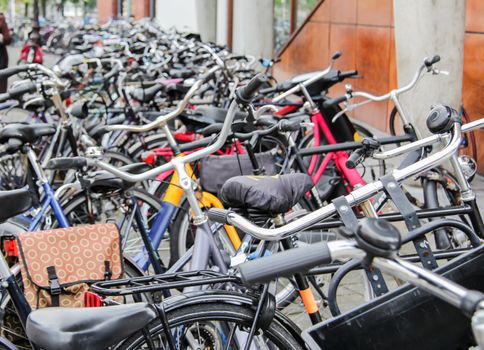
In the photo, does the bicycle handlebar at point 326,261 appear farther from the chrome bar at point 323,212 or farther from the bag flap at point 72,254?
the bag flap at point 72,254

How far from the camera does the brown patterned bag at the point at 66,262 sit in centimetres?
311

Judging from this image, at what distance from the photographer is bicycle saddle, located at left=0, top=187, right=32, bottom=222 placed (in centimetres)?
300

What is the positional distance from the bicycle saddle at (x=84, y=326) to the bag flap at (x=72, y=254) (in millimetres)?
1020

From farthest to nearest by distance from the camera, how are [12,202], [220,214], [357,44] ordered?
[357,44], [12,202], [220,214]

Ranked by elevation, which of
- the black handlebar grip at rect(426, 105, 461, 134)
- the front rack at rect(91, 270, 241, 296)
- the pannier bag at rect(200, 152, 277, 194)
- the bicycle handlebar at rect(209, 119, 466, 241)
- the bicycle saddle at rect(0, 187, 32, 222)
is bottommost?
the front rack at rect(91, 270, 241, 296)

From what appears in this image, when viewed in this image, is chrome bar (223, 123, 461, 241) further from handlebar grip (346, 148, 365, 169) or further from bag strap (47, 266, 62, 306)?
bag strap (47, 266, 62, 306)

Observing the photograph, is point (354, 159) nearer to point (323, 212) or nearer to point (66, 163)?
point (323, 212)

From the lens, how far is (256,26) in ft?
45.6

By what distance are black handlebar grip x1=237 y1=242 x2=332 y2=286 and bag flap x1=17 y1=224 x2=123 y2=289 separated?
1450 mm

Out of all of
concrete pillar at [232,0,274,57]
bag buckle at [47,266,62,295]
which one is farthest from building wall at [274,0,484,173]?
bag buckle at [47,266,62,295]

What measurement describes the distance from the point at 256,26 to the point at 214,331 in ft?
38.4

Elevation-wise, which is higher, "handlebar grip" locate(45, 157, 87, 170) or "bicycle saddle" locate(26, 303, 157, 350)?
"handlebar grip" locate(45, 157, 87, 170)

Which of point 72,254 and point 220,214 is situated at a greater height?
point 220,214

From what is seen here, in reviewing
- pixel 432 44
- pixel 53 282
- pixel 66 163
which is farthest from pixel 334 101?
pixel 53 282
